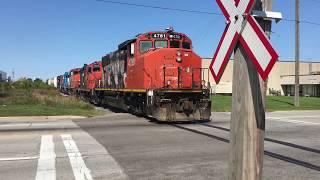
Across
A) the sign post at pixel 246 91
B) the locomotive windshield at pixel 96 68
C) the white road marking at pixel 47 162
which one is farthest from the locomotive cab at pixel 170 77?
the locomotive windshield at pixel 96 68

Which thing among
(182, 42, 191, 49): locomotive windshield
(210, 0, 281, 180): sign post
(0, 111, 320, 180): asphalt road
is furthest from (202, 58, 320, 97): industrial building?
(210, 0, 281, 180): sign post

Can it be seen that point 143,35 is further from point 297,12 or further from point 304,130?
point 297,12

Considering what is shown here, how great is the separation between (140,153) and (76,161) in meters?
1.79

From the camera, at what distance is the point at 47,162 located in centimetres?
1029

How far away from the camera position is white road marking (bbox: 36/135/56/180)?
29.0 feet

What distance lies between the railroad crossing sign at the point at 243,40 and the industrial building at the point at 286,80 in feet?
236

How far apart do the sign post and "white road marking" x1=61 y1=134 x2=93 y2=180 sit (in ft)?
17.4

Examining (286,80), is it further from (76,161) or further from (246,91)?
(246,91)

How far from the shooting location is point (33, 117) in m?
24.3

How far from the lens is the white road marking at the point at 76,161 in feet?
29.1

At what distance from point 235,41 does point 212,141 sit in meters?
10.2

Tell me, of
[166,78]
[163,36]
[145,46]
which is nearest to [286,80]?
[163,36]

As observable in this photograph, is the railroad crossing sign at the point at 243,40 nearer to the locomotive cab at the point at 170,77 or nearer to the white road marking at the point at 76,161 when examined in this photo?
the white road marking at the point at 76,161

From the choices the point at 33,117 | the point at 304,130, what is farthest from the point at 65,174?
the point at 33,117
